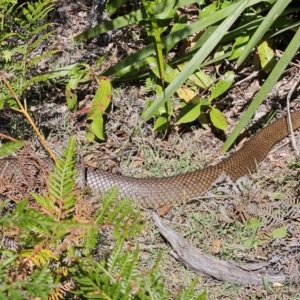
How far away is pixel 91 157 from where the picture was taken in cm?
471

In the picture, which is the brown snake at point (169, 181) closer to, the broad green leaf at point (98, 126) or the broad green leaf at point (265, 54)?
the broad green leaf at point (98, 126)

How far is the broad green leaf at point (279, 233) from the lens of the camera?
384cm

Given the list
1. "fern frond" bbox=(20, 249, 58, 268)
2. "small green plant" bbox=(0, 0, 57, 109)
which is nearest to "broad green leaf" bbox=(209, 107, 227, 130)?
"small green plant" bbox=(0, 0, 57, 109)

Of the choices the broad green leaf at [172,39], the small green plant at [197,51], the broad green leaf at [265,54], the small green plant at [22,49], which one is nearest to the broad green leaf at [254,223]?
the small green plant at [197,51]

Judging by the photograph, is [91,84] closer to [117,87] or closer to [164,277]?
[117,87]

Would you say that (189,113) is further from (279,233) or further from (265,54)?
(279,233)

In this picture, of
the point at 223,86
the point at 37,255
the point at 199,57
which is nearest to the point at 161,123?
the point at 223,86

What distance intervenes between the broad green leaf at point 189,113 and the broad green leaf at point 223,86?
0.44 feet

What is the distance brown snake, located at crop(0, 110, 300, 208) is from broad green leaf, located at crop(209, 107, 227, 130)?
0.74 feet

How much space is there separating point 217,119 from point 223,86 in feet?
0.78

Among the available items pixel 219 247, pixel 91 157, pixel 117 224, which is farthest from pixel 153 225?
pixel 117 224

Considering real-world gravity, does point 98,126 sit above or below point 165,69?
below

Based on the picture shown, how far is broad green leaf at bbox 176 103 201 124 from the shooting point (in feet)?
15.0

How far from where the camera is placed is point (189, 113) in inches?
181
